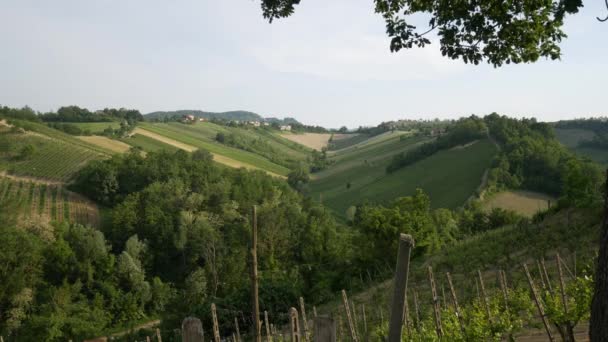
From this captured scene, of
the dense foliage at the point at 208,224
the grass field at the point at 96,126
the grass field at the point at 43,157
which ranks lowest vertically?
the dense foliage at the point at 208,224

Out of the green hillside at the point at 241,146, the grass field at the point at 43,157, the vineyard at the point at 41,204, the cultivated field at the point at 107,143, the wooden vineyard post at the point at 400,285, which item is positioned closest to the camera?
the wooden vineyard post at the point at 400,285

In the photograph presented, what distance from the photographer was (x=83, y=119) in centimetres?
10500

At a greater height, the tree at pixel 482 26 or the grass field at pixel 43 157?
the tree at pixel 482 26

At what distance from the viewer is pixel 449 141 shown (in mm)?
84312

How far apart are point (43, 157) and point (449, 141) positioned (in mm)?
66104

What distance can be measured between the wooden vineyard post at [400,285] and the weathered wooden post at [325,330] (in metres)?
0.44

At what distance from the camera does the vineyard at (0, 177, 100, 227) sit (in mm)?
49438

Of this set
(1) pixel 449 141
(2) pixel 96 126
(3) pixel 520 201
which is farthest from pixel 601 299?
(2) pixel 96 126

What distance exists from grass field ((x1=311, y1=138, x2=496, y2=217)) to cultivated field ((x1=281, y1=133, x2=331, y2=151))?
63.2 metres

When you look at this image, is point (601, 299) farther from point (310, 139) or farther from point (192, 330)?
point (310, 139)

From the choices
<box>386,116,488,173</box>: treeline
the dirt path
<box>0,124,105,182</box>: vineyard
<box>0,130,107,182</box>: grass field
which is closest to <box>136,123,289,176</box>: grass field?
the dirt path

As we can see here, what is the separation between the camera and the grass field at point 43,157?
60.2m

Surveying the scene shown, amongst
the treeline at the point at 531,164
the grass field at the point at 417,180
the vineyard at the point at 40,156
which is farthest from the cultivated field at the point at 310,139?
the vineyard at the point at 40,156

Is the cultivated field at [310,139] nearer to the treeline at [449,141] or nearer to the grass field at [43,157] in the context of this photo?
the treeline at [449,141]
